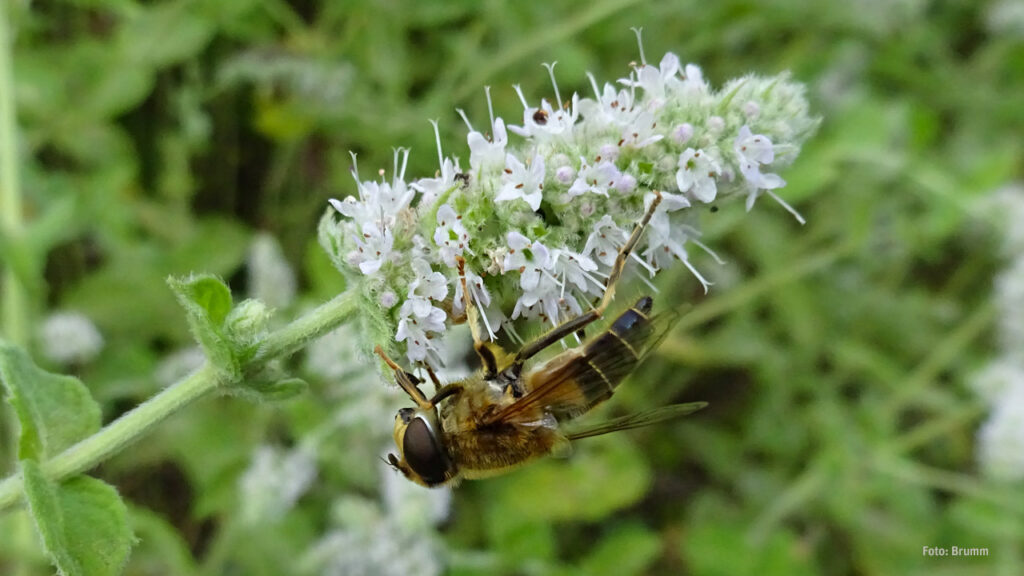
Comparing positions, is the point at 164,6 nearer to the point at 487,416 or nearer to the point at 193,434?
the point at 193,434

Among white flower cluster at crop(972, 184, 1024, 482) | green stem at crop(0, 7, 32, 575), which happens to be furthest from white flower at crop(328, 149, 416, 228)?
white flower cluster at crop(972, 184, 1024, 482)

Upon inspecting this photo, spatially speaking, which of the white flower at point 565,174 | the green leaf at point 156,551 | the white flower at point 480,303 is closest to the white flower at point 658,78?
the white flower at point 565,174

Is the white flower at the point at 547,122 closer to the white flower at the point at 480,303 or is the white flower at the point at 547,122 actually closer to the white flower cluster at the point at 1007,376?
the white flower at the point at 480,303

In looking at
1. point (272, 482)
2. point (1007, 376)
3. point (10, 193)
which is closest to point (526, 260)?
point (272, 482)

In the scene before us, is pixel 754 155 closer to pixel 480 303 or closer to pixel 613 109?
pixel 613 109

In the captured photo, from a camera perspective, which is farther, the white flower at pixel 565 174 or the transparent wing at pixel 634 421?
the transparent wing at pixel 634 421
